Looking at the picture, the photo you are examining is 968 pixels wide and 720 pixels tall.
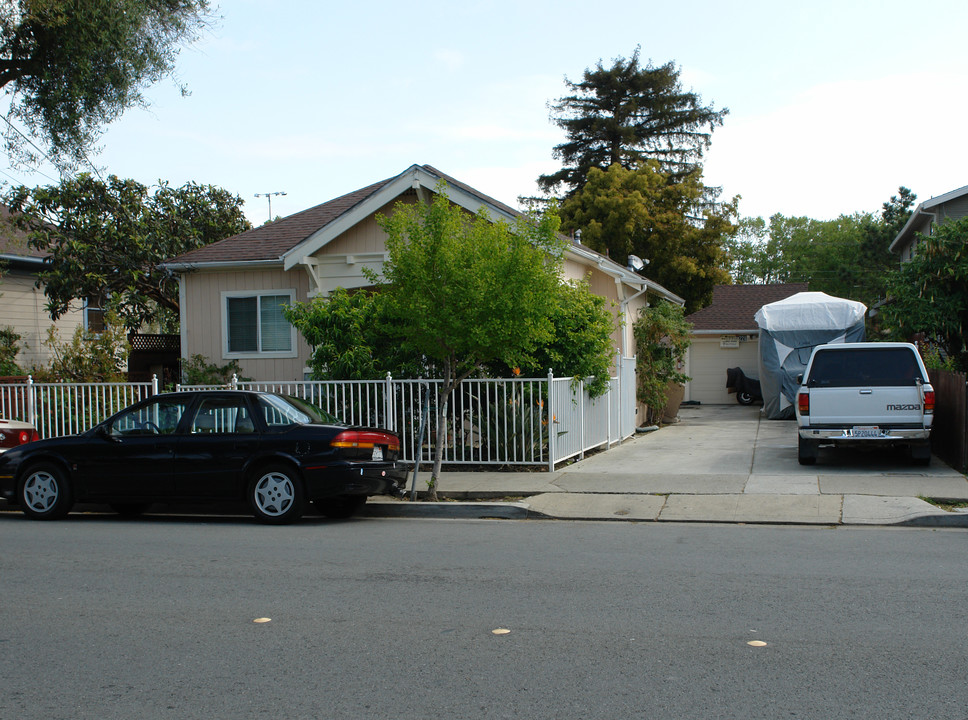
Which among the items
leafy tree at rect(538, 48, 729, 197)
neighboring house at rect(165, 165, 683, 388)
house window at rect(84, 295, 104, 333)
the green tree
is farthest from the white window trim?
leafy tree at rect(538, 48, 729, 197)

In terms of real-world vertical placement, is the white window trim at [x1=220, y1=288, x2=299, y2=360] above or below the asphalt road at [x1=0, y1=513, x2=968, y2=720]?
above

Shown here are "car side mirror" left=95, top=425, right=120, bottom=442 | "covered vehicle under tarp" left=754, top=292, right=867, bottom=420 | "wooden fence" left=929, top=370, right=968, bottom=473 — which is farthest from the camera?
"covered vehicle under tarp" left=754, top=292, right=867, bottom=420

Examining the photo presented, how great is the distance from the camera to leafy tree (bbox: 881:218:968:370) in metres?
17.5

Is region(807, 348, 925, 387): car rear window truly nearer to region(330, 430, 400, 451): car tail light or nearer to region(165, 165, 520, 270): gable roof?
region(165, 165, 520, 270): gable roof

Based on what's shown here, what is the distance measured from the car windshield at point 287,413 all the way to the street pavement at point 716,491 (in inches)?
53.9

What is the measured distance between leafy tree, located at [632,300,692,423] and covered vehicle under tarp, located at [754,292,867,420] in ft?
9.00

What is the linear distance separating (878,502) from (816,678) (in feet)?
20.8

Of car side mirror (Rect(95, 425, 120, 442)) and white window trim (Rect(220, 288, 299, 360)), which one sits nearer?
car side mirror (Rect(95, 425, 120, 442))

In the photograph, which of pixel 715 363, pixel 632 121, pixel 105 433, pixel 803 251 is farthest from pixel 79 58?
pixel 803 251

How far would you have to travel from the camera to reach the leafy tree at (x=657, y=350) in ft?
71.3

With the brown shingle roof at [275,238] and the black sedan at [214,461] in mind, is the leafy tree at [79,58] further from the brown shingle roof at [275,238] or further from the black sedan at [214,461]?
the black sedan at [214,461]

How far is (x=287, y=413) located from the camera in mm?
10633

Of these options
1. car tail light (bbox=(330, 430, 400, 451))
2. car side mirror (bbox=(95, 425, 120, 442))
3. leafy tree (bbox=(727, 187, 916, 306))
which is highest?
leafy tree (bbox=(727, 187, 916, 306))

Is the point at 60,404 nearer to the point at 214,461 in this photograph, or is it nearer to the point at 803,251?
the point at 214,461
